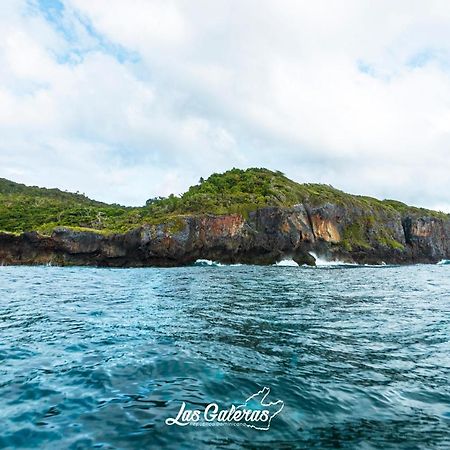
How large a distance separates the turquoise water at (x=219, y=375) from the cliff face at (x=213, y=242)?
55.0 metres

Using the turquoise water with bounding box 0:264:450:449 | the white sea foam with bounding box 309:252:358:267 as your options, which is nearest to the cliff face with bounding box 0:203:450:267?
the white sea foam with bounding box 309:252:358:267

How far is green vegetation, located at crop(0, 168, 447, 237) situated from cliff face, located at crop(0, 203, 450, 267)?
2272 mm

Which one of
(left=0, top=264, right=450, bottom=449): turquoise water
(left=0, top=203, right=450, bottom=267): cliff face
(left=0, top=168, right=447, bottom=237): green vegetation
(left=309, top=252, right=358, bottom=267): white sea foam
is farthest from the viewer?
(left=309, top=252, right=358, bottom=267): white sea foam

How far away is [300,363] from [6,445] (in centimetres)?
709

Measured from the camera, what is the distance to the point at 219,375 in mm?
9219

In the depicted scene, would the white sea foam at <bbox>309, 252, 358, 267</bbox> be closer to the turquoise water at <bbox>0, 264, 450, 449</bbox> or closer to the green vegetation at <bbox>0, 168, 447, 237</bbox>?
the green vegetation at <bbox>0, 168, 447, 237</bbox>

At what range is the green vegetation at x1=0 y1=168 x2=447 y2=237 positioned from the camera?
83.4m

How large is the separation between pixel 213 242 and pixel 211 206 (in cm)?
1007

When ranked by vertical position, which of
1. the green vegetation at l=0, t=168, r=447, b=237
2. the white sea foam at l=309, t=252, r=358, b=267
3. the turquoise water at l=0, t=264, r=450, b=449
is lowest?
the turquoise water at l=0, t=264, r=450, b=449

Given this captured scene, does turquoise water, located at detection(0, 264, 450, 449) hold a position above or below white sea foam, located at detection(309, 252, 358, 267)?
below

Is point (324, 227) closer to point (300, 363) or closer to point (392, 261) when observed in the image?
point (392, 261)

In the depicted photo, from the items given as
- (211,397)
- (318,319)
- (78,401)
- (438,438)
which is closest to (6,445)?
(78,401)

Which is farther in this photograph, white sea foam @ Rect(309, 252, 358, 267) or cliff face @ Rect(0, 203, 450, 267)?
white sea foam @ Rect(309, 252, 358, 267)

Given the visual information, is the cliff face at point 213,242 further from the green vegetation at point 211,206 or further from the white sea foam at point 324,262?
the green vegetation at point 211,206
